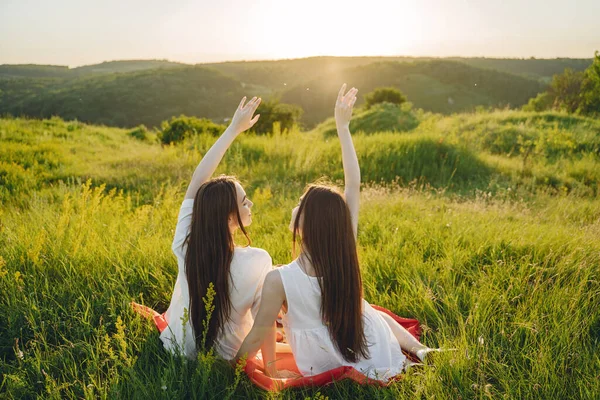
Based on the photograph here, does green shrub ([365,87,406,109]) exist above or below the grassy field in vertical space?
above

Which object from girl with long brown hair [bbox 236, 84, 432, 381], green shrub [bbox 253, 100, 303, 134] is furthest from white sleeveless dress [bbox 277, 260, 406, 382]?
green shrub [bbox 253, 100, 303, 134]

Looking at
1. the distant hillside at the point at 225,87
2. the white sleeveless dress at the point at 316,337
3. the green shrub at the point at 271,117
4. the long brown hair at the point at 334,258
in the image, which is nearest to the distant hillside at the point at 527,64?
the distant hillside at the point at 225,87

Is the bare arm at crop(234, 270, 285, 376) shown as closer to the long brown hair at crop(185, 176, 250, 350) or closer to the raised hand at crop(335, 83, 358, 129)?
the long brown hair at crop(185, 176, 250, 350)

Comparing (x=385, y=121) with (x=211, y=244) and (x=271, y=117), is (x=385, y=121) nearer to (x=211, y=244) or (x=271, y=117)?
(x=271, y=117)

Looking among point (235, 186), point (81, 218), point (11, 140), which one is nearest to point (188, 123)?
point (11, 140)

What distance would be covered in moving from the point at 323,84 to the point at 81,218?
7191cm

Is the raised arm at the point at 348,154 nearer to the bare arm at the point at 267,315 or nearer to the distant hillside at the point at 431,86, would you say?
the bare arm at the point at 267,315

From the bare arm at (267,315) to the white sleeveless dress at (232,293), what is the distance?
0.22m

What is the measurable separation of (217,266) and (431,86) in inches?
2715

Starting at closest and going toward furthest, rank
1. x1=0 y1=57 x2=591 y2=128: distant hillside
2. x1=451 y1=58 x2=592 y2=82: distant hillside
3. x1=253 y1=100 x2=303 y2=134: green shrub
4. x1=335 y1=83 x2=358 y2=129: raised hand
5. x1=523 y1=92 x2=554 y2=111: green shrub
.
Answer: x1=335 y1=83 x2=358 y2=129: raised hand
x1=253 y1=100 x2=303 y2=134: green shrub
x1=523 y1=92 x2=554 y2=111: green shrub
x1=0 y1=57 x2=591 y2=128: distant hillside
x1=451 y1=58 x2=592 y2=82: distant hillside

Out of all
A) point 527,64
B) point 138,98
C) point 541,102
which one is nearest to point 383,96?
point 541,102

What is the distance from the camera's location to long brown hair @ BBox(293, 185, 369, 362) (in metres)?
2.27

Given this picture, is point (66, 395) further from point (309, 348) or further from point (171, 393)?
point (309, 348)

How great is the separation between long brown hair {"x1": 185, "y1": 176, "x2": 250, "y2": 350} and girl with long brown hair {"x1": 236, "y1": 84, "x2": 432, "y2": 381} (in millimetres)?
277
